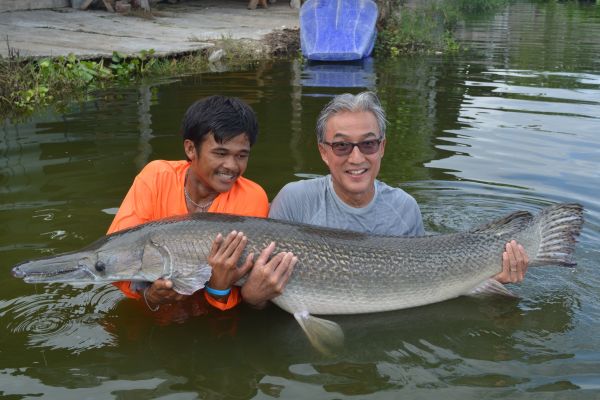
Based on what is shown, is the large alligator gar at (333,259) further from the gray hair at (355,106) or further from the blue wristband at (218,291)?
the gray hair at (355,106)

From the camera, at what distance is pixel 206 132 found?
13.1 ft

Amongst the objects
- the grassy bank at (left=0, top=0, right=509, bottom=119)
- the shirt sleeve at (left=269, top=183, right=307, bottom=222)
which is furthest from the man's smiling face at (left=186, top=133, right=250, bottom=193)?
the grassy bank at (left=0, top=0, right=509, bottom=119)

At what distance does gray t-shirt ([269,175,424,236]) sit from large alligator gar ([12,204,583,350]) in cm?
25

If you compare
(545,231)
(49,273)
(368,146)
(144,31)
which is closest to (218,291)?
(49,273)

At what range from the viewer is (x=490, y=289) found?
14.4 feet

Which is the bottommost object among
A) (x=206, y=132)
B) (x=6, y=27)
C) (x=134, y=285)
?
(x=134, y=285)

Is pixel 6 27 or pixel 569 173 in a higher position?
pixel 6 27

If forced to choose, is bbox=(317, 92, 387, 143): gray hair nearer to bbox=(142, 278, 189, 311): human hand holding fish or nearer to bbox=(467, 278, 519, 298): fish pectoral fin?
bbox=(467, 278, 519, 298): fish pectoral fin

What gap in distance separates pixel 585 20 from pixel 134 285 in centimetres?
2616

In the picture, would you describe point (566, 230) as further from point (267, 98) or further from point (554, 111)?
point (267, 98)

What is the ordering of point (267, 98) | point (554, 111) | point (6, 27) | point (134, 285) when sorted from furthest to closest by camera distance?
point (6, 27) → point (267, 98) → point (554, 111) → point (134, 285)

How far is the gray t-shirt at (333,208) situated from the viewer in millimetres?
4383

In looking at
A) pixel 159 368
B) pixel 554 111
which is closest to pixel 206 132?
pixel 159 368

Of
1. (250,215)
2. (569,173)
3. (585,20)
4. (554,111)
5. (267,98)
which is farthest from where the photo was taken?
(585,20)
